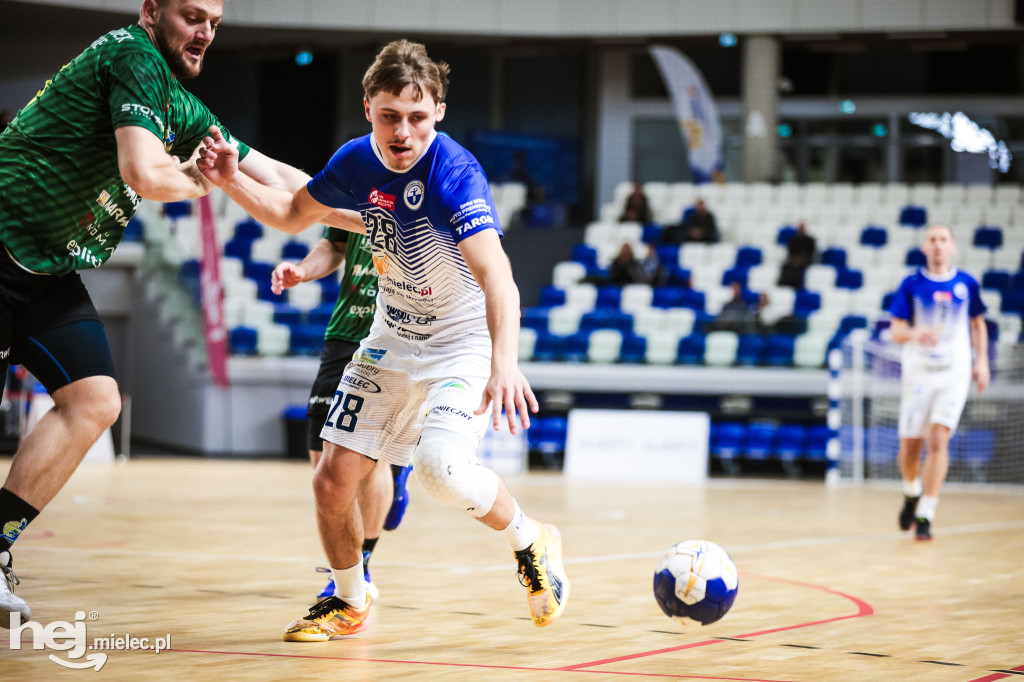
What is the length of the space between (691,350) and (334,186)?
39.6 feet

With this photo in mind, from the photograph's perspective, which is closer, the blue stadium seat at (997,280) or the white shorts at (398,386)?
the white shorts at (398,386)

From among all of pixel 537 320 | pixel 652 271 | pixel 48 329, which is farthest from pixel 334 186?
pixel 652 271

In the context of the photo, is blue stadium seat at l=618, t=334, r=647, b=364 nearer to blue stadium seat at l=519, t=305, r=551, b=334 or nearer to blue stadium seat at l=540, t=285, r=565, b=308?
blue stadium seat at l=519, t=305, r=551, b=334

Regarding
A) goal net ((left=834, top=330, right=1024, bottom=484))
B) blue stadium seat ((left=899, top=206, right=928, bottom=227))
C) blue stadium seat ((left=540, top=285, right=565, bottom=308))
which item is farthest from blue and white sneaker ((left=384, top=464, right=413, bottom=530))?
blue stadium seat ((left=899, top=206, right=928, bottom=227))

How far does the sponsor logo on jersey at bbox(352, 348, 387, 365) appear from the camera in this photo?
13.5 ft

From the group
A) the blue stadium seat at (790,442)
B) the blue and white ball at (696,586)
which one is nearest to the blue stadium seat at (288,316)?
the blue stadium seat at (790,442)

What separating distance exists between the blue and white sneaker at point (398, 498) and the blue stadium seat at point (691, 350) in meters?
10.4

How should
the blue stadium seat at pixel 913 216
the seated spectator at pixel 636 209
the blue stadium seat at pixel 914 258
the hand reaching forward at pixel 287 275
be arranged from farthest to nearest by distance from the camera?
1. the seated spectator at pixel 636 209
2. the blue stadium seat at pixel 913 216
3. the blue stadium seat at pixel 914 258
4. the hand reaching forward at pixel 287 275

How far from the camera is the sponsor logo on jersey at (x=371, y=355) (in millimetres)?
4109

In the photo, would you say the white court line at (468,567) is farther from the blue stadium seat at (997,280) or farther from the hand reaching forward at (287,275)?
the blue stadium seat at (997,280)

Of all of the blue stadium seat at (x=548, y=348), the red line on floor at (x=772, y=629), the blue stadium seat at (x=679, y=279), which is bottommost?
the red line on floor at (x=772, y=629)

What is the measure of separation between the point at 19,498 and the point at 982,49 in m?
22.9

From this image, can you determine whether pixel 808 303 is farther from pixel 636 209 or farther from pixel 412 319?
pixel 412 319

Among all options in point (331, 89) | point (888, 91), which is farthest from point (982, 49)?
point (331, 89)
